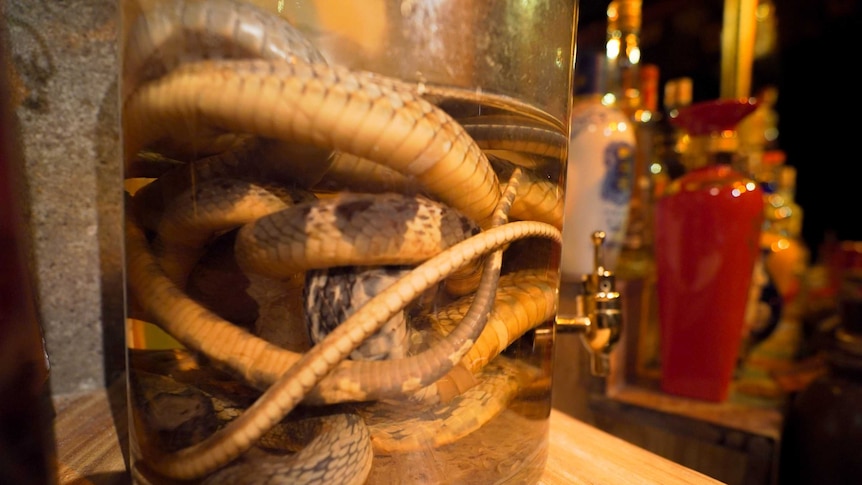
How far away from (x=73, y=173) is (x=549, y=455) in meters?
0.38

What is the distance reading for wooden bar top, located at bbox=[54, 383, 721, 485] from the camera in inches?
10.1

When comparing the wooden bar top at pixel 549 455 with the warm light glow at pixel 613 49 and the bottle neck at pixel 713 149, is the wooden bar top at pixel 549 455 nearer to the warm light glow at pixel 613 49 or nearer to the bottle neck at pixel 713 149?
the bottle neck at pixel 713 149

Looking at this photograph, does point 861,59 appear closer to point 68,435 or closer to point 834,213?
point 834,213

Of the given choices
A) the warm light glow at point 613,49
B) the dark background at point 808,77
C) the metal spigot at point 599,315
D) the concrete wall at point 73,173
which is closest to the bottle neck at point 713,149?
the warm light glow at point 613,49

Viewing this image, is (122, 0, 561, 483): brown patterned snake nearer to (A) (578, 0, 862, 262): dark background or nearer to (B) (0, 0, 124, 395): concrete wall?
(B) (0, 0, 124, 395): concrete wall

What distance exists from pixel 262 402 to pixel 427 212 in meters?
0.08

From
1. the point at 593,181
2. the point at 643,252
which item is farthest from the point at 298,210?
the point at 643,252

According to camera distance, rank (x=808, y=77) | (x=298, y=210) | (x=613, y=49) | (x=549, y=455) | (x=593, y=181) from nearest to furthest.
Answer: (x=298, y=210) < (x=549, y=455) < (x=593, y=181) < (x=613, y=49) < (x=808, y=77)

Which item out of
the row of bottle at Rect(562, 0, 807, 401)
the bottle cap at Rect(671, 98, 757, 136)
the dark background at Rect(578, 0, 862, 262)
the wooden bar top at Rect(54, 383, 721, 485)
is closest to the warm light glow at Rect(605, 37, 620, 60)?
the row of bottle at Rect(562, 0, 807, 401)

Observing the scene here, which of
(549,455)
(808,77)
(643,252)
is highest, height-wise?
(808,77)

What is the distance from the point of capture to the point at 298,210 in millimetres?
161

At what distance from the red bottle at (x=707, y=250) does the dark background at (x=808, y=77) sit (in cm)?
52

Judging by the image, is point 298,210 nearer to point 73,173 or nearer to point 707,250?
point 73,173

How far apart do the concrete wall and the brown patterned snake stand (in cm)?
21
